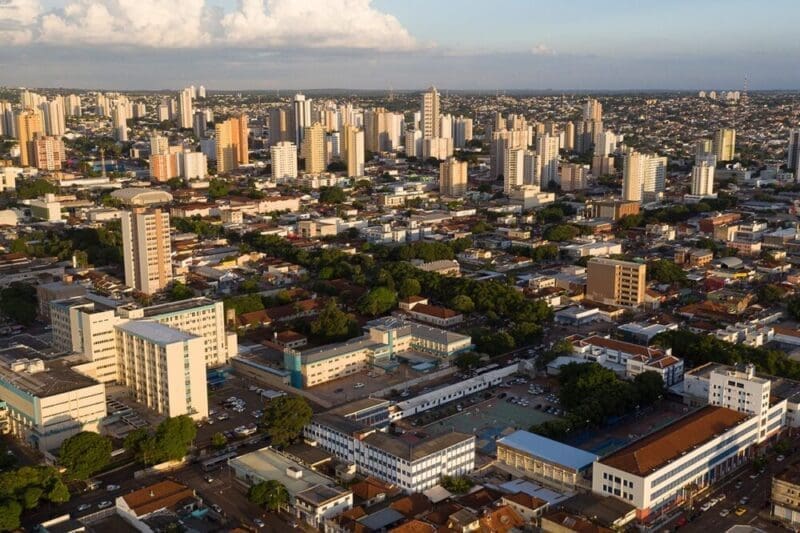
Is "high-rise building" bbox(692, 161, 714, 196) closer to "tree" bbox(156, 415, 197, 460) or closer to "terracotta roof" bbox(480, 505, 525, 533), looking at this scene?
"terracotta roof" bbox(480, 505, 525, 533)

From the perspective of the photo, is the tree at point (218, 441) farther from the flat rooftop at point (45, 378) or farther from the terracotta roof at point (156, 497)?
the flat rooftop at point (45, 378)

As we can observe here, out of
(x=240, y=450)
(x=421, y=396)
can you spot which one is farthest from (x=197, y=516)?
(x=421, y=396)

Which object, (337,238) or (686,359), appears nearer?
(686,359)

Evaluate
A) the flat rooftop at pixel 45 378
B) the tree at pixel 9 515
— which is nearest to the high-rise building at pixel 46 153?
the flat rooftop at pixel 45 378

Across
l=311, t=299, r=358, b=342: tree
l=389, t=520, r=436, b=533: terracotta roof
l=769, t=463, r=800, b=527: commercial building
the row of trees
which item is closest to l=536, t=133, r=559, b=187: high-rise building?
l=311, t=299, r=358, b=342: tree

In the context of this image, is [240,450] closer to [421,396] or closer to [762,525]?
[421,396]

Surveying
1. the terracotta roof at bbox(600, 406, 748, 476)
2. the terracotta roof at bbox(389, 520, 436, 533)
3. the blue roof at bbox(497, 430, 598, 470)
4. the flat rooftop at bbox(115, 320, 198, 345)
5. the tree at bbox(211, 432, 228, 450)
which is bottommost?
the tree at bbox(211, 432, 228, 450)
